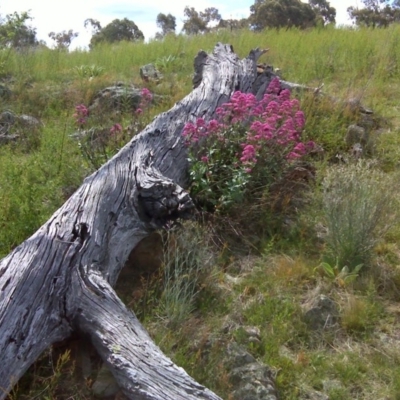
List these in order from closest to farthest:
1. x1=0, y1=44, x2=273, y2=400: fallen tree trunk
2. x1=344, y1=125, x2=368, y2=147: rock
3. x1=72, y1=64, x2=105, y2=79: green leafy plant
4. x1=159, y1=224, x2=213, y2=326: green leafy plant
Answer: x1=0, y1=44, x2=273, y2=400: fallen tree trunk < x1=159, y1=224, x2=213, y2=326: green leafy plant < x1=344, y1=125, x2=368, y2=147: rock < x1=72, y1=64, x2=105, y2=79: green leafy plant

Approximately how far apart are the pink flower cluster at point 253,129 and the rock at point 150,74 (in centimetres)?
366

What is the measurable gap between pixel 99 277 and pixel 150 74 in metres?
6.18

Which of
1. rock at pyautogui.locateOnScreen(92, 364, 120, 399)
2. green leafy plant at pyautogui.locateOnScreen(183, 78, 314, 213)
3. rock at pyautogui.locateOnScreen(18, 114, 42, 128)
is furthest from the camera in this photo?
rock at pyautogui.locateOnScreen(18, 114, 42, 128)

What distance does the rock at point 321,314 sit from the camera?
391 centimetres

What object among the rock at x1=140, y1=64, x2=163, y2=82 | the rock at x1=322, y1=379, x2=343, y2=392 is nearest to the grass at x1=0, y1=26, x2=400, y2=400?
the rock at x1=322, y1=379, x2=343, y2=392

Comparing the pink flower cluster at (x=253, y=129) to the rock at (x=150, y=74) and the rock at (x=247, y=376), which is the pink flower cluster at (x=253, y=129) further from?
the rock at (x=150, y=74)

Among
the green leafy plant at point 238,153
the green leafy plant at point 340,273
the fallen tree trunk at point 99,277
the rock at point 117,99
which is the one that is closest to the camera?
the fallen tree trunk at point 99,277

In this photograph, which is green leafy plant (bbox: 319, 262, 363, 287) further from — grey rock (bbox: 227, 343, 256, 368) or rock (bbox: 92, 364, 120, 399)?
rock (bbox: 92, 364, 120, 399)

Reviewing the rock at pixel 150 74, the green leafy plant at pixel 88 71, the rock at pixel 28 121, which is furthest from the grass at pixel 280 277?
the green leafy plant at pixel 88 71

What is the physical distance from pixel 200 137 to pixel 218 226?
2.62 ft

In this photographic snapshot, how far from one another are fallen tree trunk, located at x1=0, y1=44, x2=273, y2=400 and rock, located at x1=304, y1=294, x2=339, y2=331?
108 cm

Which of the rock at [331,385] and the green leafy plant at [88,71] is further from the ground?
the green leafy plant at [88,71]

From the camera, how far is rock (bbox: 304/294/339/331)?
391cm

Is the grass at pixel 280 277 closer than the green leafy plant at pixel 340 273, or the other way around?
the grass at pixel 280 277
